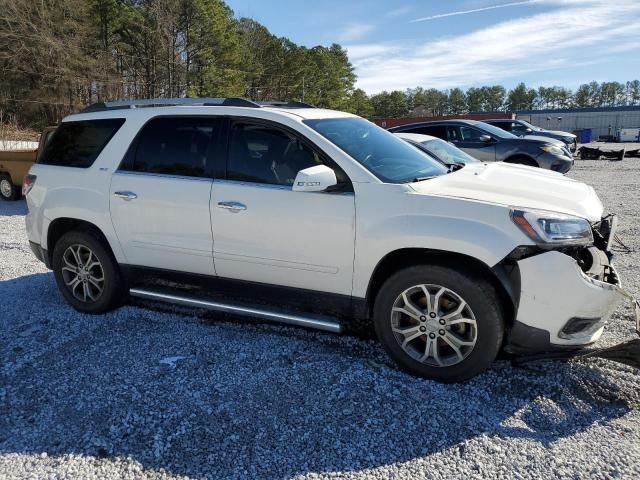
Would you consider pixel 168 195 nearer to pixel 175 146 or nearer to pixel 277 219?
pixel 175 146

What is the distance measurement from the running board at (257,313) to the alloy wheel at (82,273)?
41 centimetres

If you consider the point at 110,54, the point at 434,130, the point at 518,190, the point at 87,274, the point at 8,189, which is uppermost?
the point at 110,54

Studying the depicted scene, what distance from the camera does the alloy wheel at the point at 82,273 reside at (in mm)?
Result: 4547

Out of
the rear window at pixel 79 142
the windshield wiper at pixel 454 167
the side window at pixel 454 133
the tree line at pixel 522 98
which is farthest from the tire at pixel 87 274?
the tree line at pixel 522 98

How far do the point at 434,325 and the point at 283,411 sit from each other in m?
1.09

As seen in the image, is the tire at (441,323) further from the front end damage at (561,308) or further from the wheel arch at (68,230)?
the wheel arch at (68,230)

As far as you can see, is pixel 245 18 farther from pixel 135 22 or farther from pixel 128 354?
pixel 128 354

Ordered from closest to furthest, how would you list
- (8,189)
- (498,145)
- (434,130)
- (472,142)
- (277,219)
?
(277,219), (8,189), (498,145), (472,142), (434,130)

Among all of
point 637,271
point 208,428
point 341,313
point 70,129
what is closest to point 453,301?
point 341,313

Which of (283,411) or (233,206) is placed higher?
(233,206)

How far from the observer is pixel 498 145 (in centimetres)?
1273

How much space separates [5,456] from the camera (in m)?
2.67

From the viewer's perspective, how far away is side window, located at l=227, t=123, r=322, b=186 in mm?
3688

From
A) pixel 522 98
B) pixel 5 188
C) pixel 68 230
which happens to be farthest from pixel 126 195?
pixel 522 98
